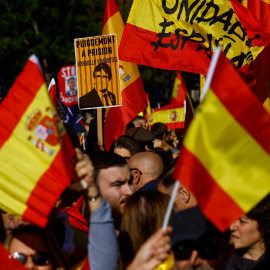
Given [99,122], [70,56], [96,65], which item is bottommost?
[70,56]

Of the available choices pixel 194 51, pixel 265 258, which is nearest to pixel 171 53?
pixel 194 51

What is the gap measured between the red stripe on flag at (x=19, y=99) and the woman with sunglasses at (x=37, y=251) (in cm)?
55

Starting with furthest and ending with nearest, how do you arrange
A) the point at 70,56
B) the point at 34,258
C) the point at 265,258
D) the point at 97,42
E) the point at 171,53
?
the point at 70,56 → the point at 97,42 → the point at 171,53 → the point at 265,258 → the point at 34,258

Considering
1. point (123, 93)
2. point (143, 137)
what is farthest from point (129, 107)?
point (143, 137)

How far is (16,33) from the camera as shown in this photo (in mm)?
29172

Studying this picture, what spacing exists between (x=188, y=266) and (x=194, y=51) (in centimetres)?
372

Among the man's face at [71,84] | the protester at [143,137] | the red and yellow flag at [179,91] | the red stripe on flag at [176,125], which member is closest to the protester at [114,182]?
the protester at [143,137]

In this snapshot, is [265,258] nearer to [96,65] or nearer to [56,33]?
[96,65]

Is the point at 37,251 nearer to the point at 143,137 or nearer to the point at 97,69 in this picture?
the point at 97,69

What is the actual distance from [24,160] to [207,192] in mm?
941

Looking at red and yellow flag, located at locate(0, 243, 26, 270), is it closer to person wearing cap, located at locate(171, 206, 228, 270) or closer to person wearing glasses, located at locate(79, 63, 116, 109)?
person wearing cap, located at locate(171, 206, 228, 270)

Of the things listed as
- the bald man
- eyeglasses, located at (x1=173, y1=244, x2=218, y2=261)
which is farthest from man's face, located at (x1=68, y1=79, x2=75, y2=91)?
eyeglasses, located at (x1=173, y1=244, x2=218, y2=261)

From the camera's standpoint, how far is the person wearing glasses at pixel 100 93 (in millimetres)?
7289

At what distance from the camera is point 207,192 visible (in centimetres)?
322
